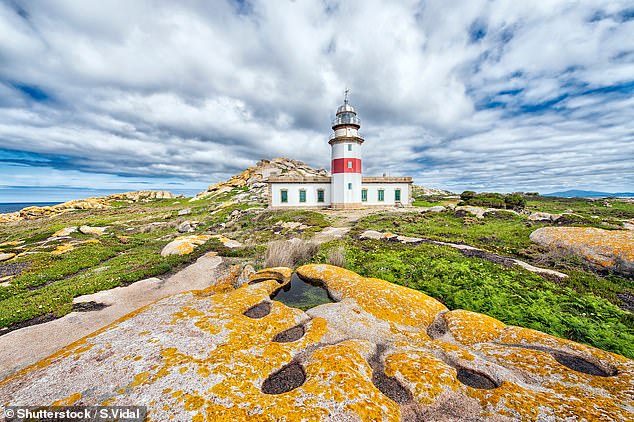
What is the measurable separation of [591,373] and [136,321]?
7.52m

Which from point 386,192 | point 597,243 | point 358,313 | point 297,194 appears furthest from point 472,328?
point 386,192

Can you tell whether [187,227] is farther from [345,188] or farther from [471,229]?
[471,229]

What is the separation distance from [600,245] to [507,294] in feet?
22.3

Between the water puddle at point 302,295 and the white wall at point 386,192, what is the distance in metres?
31.9

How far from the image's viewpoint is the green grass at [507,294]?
581cm

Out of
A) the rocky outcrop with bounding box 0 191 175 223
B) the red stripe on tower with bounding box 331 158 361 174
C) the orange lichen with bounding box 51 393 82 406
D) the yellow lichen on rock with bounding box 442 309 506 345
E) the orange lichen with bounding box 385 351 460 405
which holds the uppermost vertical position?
the red stripe on tower with bounding box 331 158 361 174

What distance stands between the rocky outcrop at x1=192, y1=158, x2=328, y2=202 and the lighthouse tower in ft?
55.0

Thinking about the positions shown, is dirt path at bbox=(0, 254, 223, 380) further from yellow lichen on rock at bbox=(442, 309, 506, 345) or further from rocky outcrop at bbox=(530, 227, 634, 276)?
rocky outcrop at bbox=(530, 227, 634, 276)

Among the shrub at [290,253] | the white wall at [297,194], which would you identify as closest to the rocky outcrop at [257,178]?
the white wall at [297,194]

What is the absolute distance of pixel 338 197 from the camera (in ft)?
118

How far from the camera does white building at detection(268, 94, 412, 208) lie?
3534cm

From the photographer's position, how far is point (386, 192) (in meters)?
39.3

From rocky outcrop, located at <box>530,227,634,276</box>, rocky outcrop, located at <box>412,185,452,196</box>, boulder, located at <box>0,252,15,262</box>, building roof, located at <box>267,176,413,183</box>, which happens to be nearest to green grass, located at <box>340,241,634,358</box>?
rocky outcrop, located at <box>530,227,634,276</box>

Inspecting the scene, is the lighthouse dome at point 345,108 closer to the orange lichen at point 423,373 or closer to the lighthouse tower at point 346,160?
the lighthouse tower at point 346,160
